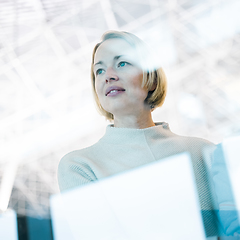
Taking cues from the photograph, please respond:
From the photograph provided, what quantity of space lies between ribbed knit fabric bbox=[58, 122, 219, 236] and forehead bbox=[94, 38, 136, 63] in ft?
1.15

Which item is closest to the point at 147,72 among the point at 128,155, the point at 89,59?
the point at 128,155

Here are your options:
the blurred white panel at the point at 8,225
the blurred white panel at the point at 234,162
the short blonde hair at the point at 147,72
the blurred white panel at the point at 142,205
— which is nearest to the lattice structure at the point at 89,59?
the blurred white panel at the point at 8,225

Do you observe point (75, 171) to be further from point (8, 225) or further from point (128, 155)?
point (8, 225)

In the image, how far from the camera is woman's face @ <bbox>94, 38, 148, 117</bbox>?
1.15 m

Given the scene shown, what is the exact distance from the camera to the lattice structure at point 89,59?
1.96 m

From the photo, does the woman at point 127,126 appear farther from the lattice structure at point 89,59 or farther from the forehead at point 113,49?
the lattice structure at point 89,59

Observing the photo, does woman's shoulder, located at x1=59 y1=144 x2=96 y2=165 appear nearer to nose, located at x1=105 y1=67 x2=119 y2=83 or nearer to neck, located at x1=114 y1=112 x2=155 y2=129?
neck, located at x1=114 y1=112 x2=155 y2=129

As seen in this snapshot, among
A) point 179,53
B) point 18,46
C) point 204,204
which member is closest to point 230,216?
point 204,204

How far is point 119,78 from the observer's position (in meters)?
1.18

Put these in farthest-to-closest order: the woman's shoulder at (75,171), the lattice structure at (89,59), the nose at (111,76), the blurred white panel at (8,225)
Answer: the lattice structure at (89,59) → the blurred white panel at (8,225) → the nose at (111,76) → the woman's shoulder at (75,171)

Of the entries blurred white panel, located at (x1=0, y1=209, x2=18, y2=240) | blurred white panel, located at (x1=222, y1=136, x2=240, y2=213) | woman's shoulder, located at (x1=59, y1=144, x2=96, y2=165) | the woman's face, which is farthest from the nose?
blurred white panel, located at (x1=0, y1=209, x2=18, y2=240)

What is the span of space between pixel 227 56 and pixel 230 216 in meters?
1.51

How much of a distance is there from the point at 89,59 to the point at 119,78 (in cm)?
89

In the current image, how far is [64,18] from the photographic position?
2.25 m
